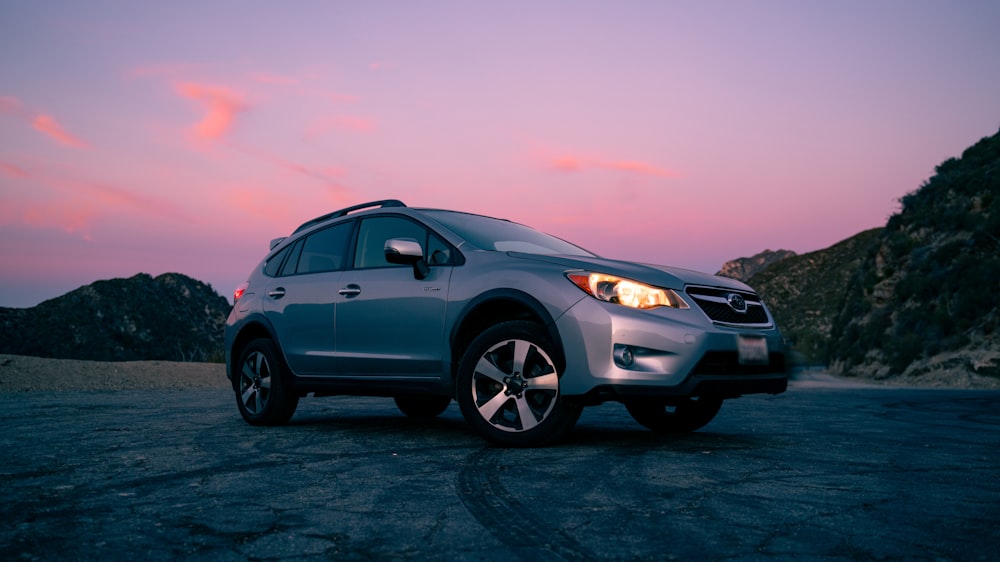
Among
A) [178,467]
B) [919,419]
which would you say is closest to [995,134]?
[919,419]

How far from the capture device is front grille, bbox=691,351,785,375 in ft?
17.7

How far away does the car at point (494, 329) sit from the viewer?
5379mm

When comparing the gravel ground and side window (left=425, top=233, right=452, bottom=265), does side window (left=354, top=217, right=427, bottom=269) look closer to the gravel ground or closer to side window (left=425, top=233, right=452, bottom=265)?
side window (left=425, top=233, right=452, bottom=265)

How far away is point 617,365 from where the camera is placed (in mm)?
5324

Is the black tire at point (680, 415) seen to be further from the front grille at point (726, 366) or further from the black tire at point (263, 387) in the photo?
the black tire at point (263, 387)

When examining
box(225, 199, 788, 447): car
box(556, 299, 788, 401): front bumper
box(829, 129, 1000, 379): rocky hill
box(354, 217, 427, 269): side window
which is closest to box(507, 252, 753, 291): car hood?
box(225, 199, 788, 447): car

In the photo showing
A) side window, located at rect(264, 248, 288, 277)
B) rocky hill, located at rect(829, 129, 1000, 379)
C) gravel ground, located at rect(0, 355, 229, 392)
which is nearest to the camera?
side window, located at rect(264, 248, 288, 277)

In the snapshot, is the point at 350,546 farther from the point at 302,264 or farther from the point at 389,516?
the point at 302,264

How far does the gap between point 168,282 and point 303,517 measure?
1378 inches

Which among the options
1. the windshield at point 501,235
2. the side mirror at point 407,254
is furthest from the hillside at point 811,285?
the side mirror at point 407,254

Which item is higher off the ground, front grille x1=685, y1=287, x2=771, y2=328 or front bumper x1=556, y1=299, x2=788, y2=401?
front grille x1=685, y1=287, x2=771, y2=328

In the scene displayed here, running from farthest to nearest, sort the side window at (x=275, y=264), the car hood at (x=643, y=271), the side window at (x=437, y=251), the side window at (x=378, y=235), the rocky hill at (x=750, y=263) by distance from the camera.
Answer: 1. the rocky hill at (x=750, y=263)
2. the side window at (x=275, y=264)
3. the side window at (x=378, y=235)
4. the side window at (x=437, y=251)
5. the car hood at (x=643, y=271)

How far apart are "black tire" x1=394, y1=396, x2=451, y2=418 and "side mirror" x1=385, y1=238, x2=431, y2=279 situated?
8.01 feet

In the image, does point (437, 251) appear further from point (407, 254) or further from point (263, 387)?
point (263, 387)
